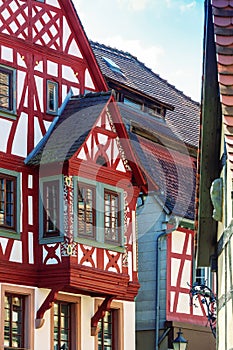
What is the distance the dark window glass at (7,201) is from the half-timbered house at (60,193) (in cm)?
3

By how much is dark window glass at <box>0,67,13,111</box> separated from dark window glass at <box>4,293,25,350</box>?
457 centimetres

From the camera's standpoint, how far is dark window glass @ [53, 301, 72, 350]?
3014 centimetres

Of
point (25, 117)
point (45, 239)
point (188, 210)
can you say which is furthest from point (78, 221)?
point (188, 210)

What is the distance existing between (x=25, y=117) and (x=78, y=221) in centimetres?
291

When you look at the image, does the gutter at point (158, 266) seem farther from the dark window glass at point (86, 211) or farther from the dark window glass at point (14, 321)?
the dark window glass at point (14, 321)

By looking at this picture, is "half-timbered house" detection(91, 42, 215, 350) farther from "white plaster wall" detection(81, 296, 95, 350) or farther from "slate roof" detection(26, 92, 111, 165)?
"slate roof" detection(26, 92, 111, 165)

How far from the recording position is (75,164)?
29734mm

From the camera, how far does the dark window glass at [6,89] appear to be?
29.7m

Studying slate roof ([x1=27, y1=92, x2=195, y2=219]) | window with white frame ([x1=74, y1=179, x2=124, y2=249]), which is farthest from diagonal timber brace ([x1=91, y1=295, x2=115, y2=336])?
slate roof ([x1=27, y1=92, x2=195, y2=219])

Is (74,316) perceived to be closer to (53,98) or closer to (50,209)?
(50,209)

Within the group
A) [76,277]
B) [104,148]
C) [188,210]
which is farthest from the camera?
[188,210]

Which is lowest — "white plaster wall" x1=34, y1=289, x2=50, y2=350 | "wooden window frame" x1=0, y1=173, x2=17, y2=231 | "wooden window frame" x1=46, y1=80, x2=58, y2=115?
"white plaster wall" x1=34, y1=289, x2=50, y2=350

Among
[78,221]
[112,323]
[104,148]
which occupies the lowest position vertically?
[112,323]

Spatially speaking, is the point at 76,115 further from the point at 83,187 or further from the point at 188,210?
the point at 188,210
